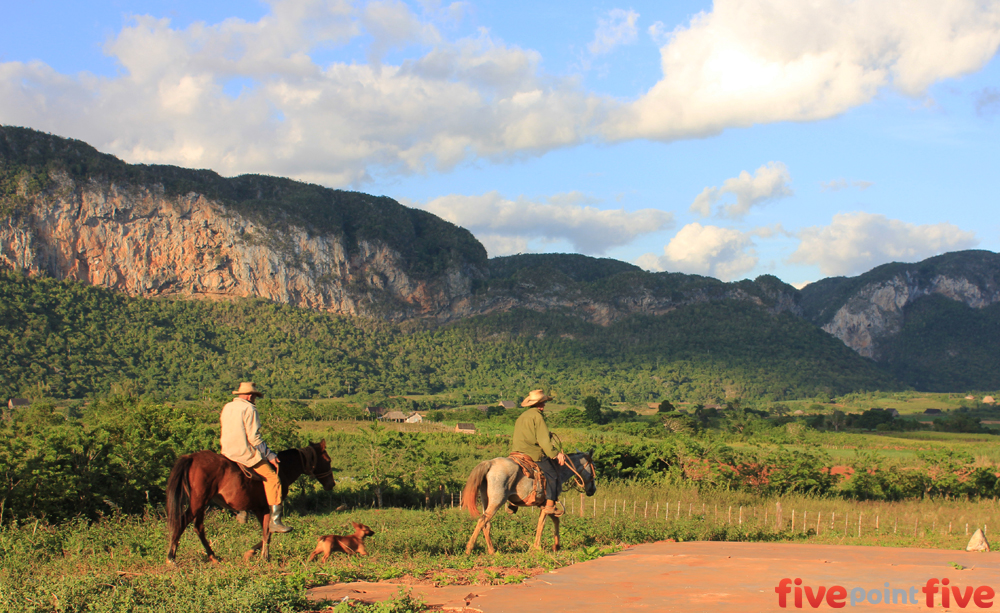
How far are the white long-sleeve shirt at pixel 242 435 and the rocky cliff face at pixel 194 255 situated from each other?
A: 290ft

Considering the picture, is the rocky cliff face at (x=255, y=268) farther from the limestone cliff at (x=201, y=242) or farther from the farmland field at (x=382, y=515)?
the farmland field at (x=382, y=515)

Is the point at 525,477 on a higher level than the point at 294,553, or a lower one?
higher

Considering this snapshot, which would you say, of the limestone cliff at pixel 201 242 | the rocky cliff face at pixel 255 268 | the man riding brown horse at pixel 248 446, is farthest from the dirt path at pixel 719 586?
the limestone cliff at pixel 201 242

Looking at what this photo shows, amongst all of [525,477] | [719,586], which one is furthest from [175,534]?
[719,586]

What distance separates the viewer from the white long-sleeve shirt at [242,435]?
7215 mm

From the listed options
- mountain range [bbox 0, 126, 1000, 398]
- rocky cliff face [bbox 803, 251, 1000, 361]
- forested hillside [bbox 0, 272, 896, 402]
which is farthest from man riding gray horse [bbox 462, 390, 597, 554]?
rocky cliff face [bbox 803, 251, 1000, 361]

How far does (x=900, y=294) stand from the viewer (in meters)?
164

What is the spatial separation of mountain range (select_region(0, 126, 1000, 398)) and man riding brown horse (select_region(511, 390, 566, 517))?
67261 mm

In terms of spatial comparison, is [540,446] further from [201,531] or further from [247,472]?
[201,531]

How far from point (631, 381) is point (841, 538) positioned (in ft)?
321

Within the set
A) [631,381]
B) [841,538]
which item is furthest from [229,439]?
[631,381]

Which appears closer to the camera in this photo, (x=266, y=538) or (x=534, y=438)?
(x=266, y=538)
